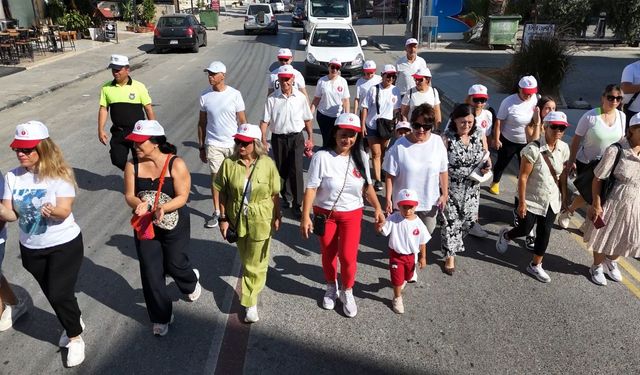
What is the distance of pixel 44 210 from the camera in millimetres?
3271

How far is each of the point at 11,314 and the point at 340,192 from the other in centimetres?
292

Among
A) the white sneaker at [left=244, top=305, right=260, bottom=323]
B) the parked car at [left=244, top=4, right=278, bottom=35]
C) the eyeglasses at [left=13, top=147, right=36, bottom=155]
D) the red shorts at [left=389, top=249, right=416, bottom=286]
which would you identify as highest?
the parked car at [left=244, top=4, right=278, bottom=35]

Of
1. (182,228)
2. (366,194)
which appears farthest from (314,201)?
(182,228)

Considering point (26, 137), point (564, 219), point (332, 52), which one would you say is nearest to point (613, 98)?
point (564, 219)

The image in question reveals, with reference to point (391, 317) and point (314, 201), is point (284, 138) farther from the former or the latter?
point (391, 317)

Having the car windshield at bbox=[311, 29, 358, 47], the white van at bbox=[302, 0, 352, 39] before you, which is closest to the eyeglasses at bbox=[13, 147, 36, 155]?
the car windshield at bbox=[311, 29, 358, 47]

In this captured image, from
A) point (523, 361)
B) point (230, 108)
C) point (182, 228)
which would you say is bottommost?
point (523, 361)

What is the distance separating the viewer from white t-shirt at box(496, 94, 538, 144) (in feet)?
20.0

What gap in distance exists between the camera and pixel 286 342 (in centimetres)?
390

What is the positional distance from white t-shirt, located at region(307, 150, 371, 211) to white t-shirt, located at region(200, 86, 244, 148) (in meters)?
2.02

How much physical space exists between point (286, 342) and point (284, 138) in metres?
2.76

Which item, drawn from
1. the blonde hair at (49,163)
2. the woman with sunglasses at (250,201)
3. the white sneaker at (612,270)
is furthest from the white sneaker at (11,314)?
the white sneaker at (612,270)

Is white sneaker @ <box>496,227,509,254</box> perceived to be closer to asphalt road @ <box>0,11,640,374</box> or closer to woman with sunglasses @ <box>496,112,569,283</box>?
asphalt road @ <box>0,11,640,374</box>

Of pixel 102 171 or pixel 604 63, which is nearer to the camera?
pixel 102 171
